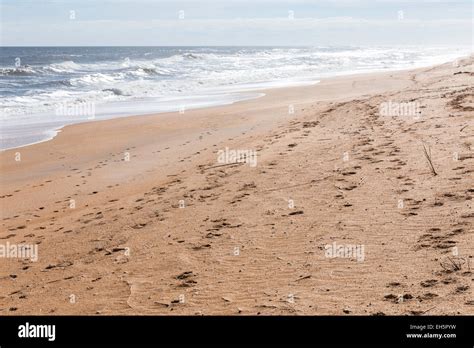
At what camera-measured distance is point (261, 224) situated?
258 inches

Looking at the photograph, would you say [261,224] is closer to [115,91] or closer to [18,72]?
[115,91]

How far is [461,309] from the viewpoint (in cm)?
398

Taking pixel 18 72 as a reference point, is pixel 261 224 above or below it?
below

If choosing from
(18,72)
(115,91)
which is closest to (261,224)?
(115,91)

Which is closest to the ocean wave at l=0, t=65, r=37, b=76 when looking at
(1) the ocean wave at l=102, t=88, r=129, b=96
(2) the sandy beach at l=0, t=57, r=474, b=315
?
(1) the ocean wave at l=102, t=88, r=129, b=96

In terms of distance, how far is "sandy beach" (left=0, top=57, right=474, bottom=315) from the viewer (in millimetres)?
4742

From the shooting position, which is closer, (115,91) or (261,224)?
(261,224)

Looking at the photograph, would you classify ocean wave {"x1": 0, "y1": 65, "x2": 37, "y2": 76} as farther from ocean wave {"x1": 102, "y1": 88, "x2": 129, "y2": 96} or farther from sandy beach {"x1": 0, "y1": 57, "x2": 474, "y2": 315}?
sandy beach {"x1": 0, "y1": 57, "x2": 474, "y2": 315}

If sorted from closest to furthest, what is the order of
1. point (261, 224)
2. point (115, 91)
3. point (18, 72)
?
point (261, 224)
point (115, 91)
point (18, 72)

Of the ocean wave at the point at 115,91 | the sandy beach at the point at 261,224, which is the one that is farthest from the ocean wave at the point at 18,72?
the sandy beach at the point at 261,224

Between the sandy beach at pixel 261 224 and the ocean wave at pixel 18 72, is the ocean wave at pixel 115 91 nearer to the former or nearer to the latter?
the ocean wave at pixel 18 72

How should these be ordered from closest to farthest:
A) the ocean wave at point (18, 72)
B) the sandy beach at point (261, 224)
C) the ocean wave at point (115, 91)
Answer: the sandy beach at point (261, 224) < the ocean wave at point (115, 91) < the ocean wave at point (18, 72)

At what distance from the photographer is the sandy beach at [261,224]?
4.74 metres
